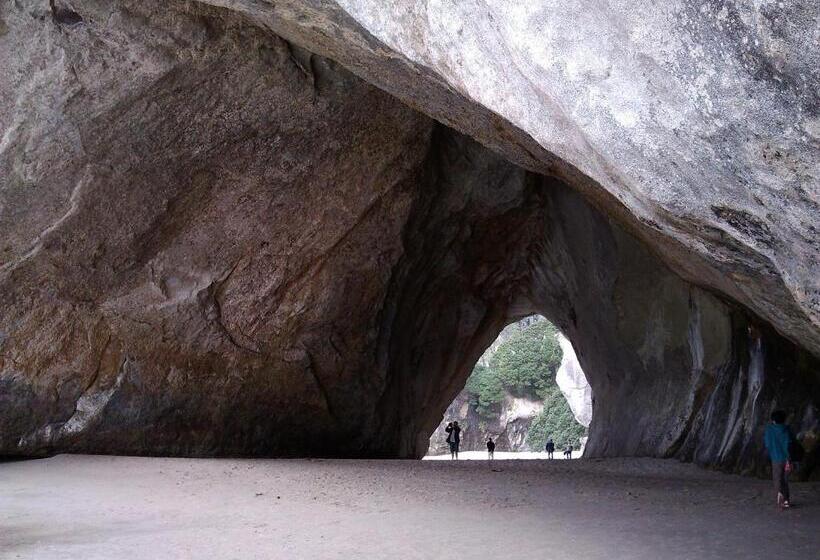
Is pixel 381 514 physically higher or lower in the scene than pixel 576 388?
lower

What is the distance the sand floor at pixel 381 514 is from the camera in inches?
160

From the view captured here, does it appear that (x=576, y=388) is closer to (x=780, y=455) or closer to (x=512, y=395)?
(x=512, y=395)

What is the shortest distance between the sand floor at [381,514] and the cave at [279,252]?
4.19 feet

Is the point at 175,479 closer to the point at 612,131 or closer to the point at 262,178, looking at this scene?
the point at 262,178

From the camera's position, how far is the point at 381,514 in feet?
17.4

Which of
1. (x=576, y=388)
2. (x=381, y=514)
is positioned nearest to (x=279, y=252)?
(x=381, y=514)

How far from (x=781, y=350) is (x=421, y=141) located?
4574mm

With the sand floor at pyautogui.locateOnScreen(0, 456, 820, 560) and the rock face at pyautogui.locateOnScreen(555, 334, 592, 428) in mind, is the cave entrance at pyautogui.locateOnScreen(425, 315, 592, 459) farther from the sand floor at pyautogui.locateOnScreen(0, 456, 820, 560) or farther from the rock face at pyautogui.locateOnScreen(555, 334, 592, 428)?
the sand floor at pyautogui.locateOnScreen(0, 456, 820, 560)

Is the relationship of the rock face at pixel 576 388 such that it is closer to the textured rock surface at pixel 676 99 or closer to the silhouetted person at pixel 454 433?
the silhouetted person at pixel 454 433

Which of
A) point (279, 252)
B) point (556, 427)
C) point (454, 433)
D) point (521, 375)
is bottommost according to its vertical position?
point (556, 427)

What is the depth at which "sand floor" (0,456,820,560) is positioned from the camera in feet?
13.3

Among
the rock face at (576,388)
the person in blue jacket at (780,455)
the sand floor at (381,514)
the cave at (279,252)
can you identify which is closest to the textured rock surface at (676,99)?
the cave at (279,252)

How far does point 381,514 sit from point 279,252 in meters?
4.81

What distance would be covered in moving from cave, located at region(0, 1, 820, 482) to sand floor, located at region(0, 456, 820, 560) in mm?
1277
